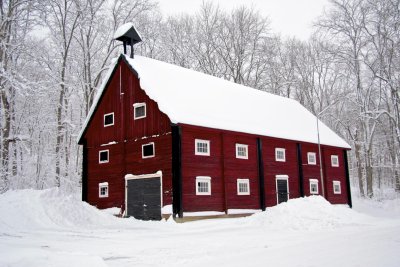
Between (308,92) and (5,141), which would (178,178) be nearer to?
(5,141)

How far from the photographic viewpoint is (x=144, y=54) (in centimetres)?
4244

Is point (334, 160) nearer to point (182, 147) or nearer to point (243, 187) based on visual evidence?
point (243, 187)

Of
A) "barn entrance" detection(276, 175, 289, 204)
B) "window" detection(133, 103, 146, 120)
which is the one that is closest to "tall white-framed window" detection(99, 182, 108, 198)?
"window" detection(133, 103, 146, 120)

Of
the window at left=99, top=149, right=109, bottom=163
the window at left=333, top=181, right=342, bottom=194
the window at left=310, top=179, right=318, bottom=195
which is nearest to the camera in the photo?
the window at left=99, top=149, right=109, bottom=163

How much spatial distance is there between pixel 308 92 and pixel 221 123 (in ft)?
99.0

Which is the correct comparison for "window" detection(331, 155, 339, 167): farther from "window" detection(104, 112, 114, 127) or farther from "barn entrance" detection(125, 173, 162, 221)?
"window" detection(104, 112, 114, 127)

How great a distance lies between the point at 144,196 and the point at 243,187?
669 cm

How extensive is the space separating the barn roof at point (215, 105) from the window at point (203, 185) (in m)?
3.11

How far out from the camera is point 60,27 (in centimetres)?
3431

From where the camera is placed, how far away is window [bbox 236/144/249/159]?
26.0 m

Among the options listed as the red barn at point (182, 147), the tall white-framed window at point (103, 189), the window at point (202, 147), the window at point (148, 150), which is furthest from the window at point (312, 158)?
the tall white-framed window at point (103, 189)

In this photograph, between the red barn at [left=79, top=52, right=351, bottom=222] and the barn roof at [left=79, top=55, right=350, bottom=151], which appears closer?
the red barn at [left=79, top=52, right=351, bottom=222]

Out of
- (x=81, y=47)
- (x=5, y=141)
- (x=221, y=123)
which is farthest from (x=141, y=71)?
(x=81, y=47)

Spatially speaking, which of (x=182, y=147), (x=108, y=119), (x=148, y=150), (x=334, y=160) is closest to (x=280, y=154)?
(x=334, y=160)
